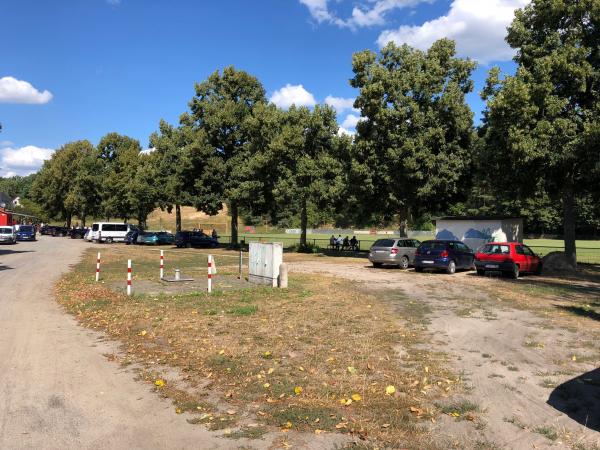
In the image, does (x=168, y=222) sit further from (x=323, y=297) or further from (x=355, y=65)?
(x=323, y=297)

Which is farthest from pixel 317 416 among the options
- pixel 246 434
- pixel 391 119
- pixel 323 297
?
pixel 391 119

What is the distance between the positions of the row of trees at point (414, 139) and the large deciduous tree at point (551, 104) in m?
A: 0.06

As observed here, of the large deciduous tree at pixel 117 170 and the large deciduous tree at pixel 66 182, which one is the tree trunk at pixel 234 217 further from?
the large deciduous tree at pixel 66 182

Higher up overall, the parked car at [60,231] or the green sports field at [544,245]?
the parked car at [60,231]

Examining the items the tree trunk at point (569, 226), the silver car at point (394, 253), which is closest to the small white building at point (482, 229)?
the tree trunk at point (569, 226)

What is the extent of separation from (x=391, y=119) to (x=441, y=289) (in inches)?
607

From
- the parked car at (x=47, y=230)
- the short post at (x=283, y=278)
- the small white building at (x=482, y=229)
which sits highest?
the small white building at (x=482, y=229)

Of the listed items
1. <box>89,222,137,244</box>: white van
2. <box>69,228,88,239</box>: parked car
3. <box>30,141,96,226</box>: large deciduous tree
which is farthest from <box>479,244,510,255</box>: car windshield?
<box>69,228,88,239</box>: parked car

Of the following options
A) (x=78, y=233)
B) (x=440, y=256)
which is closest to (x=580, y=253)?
(x=440, y=256)

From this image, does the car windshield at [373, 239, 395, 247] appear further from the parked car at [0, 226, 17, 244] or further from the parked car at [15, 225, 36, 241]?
the parked car at [15, 225, 36, 241]

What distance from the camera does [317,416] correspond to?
513 cm

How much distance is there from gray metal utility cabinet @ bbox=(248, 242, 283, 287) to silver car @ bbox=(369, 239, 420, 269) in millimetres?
9393

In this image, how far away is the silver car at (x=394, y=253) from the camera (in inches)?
974

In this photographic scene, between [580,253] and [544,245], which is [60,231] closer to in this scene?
[544,245]
